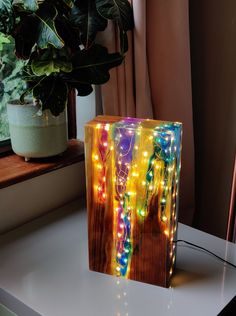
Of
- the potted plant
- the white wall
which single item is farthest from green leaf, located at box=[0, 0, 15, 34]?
the white wall

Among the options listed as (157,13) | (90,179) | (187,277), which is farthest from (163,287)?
(157,13)

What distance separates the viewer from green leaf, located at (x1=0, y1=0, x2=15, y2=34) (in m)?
1.08

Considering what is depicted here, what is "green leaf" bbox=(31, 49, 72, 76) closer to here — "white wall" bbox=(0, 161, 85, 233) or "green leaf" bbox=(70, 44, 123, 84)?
"green leaf" bbox=(70, 44, 123, 84)

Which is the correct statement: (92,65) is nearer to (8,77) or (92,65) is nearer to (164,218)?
(8,77)


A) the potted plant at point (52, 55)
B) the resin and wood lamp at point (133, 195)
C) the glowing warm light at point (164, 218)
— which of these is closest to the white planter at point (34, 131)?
the potted plant at point (52, 55)

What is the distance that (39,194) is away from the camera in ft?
4.44

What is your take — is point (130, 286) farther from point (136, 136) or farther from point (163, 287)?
point (136, 136)

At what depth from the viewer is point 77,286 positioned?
3.34 feet

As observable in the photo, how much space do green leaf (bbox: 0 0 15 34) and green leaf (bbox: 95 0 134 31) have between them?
26 cm

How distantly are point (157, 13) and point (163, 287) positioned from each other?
37.4 inches

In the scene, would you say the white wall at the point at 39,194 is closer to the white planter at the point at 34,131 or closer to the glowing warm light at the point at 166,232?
the white planter at the point at 34,131

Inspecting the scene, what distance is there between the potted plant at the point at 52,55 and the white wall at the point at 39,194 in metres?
0.11

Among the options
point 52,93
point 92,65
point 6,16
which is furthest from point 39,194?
point 6,16

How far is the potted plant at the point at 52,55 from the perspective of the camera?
1142 mm
